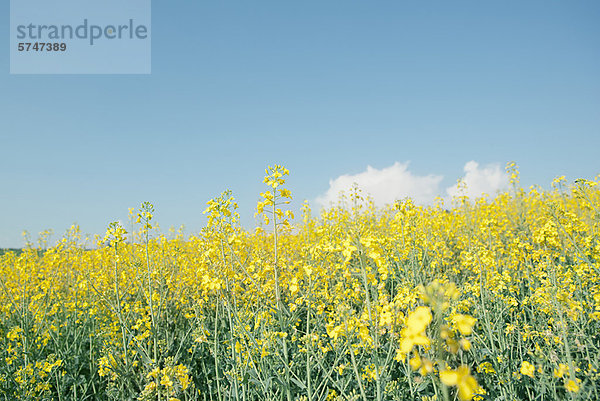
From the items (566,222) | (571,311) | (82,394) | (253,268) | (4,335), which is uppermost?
(566,222)

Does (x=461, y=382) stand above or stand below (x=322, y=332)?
above

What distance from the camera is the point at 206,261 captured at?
10.3ft

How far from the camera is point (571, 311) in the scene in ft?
8.43

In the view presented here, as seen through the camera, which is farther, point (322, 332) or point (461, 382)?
point (322, 332)

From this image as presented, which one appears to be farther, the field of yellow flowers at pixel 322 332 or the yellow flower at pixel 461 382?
the field of yellow flowers at pixel 322 332

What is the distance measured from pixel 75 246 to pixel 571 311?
7.72 m

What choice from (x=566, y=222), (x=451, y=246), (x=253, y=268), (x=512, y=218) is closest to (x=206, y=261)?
(x=253, y=268)

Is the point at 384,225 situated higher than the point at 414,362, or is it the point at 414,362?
the point at 384,225

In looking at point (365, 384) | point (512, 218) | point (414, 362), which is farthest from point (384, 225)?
point (414, 362)

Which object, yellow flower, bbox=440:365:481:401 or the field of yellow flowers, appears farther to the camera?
the field of yellow flowers

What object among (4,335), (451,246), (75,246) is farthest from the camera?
(451,246)

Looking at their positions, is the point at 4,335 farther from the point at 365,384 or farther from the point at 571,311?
the point at 571,311

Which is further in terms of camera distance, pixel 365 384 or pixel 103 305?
pixel 103 305

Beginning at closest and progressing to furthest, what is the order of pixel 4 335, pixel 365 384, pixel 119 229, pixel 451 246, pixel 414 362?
pixel 414 362 < pixel 365 384 < pixel 119 229 < pixel 4 335 < pixel 451 246
